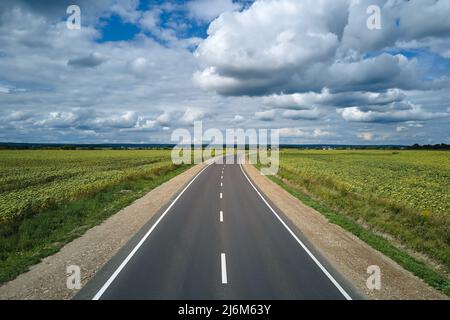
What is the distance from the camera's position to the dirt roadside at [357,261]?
7.75 meters

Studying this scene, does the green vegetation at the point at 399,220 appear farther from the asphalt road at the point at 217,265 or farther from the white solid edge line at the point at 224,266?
the white solid edge line at the point at 224,266

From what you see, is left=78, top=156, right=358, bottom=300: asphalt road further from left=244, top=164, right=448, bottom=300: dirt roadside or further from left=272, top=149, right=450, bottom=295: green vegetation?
left=272, top=149, right=450, bottom=295: green vegetation

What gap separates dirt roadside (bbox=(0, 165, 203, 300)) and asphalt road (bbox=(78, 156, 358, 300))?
0.50 metres

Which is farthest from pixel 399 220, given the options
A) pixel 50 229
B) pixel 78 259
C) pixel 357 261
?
pixel 50 229

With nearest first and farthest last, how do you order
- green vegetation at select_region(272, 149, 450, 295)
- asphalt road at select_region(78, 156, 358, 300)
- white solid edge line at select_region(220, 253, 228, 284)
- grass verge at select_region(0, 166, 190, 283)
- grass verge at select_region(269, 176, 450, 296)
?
1. asphalt road at select_region(78, 156, 358, 300)
2. white solid edge line at select_region(220, 253, 228, 284)
3. grass verge at select_region(269, 176, 450, 296)
4. grass verge at select_region(0, 166, 190, 283)
5. green vegetation at select_region(272, 149, 450, 295)

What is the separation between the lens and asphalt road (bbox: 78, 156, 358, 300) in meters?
7.34

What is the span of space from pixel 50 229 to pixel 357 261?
1157 cm

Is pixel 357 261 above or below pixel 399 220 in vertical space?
below

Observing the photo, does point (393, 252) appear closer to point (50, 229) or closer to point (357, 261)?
point (357, 261)

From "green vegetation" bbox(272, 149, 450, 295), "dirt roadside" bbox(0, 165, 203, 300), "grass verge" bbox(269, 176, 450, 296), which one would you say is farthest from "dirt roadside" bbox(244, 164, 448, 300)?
"dirt roadside" bbox(0, 165, 203, 300)

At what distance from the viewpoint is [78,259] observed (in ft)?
31.4
